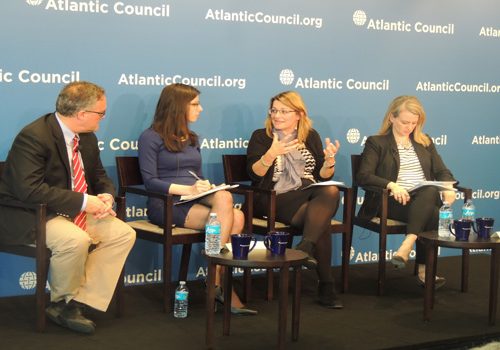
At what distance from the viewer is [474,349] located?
420 centimetres

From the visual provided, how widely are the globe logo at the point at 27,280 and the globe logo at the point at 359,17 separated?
2782mm

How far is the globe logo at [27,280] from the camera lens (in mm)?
4777

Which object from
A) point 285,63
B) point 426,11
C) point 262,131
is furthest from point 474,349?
point 426,11

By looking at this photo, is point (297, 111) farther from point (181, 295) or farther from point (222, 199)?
point (181, 295)

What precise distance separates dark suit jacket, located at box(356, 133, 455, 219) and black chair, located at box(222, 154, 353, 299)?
19 centimetres

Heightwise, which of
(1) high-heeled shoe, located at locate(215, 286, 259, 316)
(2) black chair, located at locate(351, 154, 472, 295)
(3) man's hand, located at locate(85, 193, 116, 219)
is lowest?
(1) high-heeled shoe, located at locate(215, 286, 259, 316)

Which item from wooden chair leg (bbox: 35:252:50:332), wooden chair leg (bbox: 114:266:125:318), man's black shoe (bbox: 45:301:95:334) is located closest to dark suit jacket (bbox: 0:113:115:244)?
wooden chair leg (bbox: 35:252:50:332)

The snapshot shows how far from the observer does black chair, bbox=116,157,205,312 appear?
14.7ft

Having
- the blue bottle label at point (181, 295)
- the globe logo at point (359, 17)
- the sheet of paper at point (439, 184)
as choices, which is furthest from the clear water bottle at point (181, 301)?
the globe logo at point (359, 17)

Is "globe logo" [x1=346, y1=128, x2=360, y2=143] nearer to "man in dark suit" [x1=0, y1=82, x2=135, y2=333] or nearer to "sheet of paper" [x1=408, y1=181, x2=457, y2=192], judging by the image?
"sheet of paper" [x1=408, y1=181, x2=457, y2=192]

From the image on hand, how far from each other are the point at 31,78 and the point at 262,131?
143cm

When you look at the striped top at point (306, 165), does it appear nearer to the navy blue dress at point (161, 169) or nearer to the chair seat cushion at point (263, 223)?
the chair seat cushion at point (263, 223)

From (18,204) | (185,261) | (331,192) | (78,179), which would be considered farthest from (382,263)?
(18,204)

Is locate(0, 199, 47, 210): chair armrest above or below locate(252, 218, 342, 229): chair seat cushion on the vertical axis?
above
